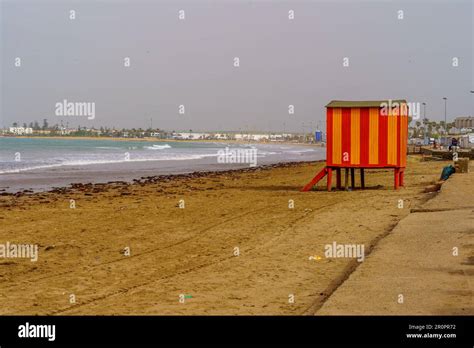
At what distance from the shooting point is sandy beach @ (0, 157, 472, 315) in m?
8.20

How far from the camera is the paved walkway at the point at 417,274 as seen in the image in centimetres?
693

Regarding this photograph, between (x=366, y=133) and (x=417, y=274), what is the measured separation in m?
14.1

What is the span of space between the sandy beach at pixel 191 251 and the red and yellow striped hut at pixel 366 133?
1.24m

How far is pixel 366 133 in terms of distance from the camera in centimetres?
2231

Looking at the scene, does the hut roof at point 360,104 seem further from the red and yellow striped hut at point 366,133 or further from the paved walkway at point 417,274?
the paved walkway at point 417,274

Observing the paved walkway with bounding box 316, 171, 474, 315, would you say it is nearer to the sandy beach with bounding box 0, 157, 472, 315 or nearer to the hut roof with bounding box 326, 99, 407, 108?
the sandy beach with bounding box 0, 157, 472, 315

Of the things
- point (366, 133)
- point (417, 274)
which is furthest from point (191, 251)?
point (366, 133)

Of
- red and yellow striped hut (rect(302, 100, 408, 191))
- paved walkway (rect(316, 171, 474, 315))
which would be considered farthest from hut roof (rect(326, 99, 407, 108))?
paved walkway (rect(316, 171, 474, 315))

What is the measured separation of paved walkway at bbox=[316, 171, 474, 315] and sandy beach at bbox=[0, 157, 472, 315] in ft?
0.37

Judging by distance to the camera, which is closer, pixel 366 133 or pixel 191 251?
pixel 191 251

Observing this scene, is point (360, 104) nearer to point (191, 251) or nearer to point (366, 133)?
point (366, 133)
